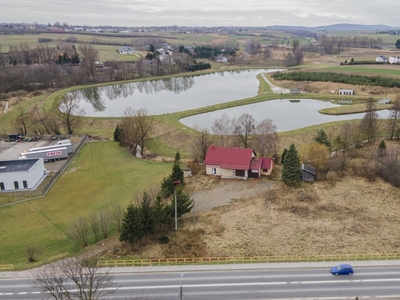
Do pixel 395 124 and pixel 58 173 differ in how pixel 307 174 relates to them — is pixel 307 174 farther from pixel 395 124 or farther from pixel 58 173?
pixel 58 173

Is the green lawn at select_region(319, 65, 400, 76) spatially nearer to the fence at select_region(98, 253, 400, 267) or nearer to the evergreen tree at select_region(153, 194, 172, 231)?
the fence at select_region(98, 253, 400, 267)

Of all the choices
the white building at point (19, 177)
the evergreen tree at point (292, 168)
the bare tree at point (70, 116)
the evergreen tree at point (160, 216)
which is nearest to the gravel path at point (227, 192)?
the evergreen tree at point (292, 168)

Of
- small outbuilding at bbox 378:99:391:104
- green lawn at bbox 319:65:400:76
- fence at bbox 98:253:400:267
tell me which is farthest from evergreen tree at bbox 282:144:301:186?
green lawn at bbox 319:65:400:76

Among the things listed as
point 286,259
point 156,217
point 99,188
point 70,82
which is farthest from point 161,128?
point 70,82

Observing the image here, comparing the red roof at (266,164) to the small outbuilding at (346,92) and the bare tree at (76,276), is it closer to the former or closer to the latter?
the bare tree at (76,276)

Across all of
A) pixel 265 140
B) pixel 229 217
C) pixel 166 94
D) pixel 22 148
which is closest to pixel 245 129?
pixel 265 140

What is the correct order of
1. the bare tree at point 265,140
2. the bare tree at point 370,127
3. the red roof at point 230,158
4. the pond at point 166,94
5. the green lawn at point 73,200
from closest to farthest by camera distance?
1. the green lawn at point 73,200
2. the red roof at point 230,158
3. the bare tree at point 265,140
4. the bare tree at point 370,127
5. the pond at point 166,94
